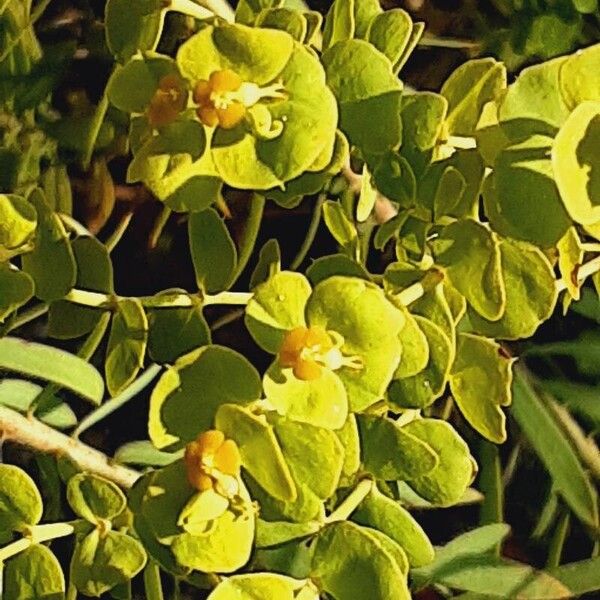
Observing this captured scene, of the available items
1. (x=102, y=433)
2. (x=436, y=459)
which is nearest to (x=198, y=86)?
(x=436, y=459)

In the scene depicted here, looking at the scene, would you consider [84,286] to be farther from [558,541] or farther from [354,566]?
[558,541]

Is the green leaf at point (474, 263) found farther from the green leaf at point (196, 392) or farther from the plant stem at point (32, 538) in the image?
the plant stem at point (32, 538)

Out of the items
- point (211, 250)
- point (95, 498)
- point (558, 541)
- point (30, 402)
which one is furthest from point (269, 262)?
point (558, 541)

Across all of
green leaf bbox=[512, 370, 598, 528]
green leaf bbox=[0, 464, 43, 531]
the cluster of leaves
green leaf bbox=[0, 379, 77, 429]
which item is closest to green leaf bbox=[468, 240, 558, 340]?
the cluster of leaves

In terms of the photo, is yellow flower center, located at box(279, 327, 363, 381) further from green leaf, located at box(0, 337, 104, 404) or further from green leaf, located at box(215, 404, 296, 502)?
Answer: green leaf, located at box(0, 337, 104, 404)

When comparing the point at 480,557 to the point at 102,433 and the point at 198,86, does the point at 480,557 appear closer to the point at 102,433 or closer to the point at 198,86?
the point at 102,433
